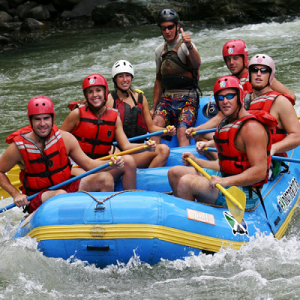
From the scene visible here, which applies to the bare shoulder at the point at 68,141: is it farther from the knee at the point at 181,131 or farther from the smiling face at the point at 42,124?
the knee at the point at 181,131

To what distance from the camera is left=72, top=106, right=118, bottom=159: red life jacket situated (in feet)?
13.7

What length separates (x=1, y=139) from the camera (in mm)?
7570

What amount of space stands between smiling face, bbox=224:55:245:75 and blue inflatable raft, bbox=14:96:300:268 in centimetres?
192

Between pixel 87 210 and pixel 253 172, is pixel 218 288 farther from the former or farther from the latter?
pixel 87 210

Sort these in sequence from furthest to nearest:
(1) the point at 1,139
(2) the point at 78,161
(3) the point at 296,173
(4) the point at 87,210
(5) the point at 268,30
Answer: (5) the point at 268,30 < (1) the point at 1,139 < (3) the point at 296,173 < (2) the point at 78,161 < (4) the point at 87,210

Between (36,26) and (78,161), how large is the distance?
47.5 ft

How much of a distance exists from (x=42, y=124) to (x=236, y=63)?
7.36ft

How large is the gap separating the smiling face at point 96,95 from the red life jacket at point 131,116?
548mm

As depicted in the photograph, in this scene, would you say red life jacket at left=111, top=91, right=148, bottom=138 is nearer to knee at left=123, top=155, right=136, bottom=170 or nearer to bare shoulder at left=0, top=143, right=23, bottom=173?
knee at left=123, top=155, right=136, bottom=170

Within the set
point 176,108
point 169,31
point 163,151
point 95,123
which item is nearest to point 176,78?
point 176,108

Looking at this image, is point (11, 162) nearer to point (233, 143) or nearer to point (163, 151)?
point (163, 151)

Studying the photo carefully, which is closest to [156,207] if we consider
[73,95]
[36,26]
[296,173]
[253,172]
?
[253,172]

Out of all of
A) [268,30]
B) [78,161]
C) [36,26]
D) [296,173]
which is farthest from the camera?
[36,26]

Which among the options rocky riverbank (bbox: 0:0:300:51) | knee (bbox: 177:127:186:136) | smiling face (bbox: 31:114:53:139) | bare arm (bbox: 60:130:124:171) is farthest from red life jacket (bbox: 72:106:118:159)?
rocky riverbank (bbox: 0:0:300:51)
